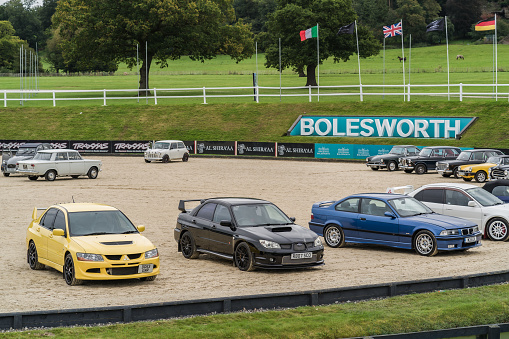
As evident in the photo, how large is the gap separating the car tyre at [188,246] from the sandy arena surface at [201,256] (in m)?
0.21

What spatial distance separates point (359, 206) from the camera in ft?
54.8

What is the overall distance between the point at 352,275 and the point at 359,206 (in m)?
3.66

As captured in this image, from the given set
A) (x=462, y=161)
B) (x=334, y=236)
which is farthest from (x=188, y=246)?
(x=462, y=161)

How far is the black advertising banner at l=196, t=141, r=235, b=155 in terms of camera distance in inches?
1900

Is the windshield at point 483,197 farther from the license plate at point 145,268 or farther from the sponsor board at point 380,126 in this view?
the sponsor board at point 380,126

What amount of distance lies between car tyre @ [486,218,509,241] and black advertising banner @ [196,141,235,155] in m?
31.7

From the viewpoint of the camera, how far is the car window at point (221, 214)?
14.6 metres

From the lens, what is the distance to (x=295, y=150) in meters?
46.1

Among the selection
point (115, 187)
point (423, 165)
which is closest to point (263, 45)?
point (423, 165)

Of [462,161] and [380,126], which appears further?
[380,126]

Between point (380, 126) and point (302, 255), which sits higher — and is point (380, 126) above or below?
above

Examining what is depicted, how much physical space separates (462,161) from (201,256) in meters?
20.7

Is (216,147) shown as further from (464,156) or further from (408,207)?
(408,207)

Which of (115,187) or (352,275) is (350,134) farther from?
(352,275)
